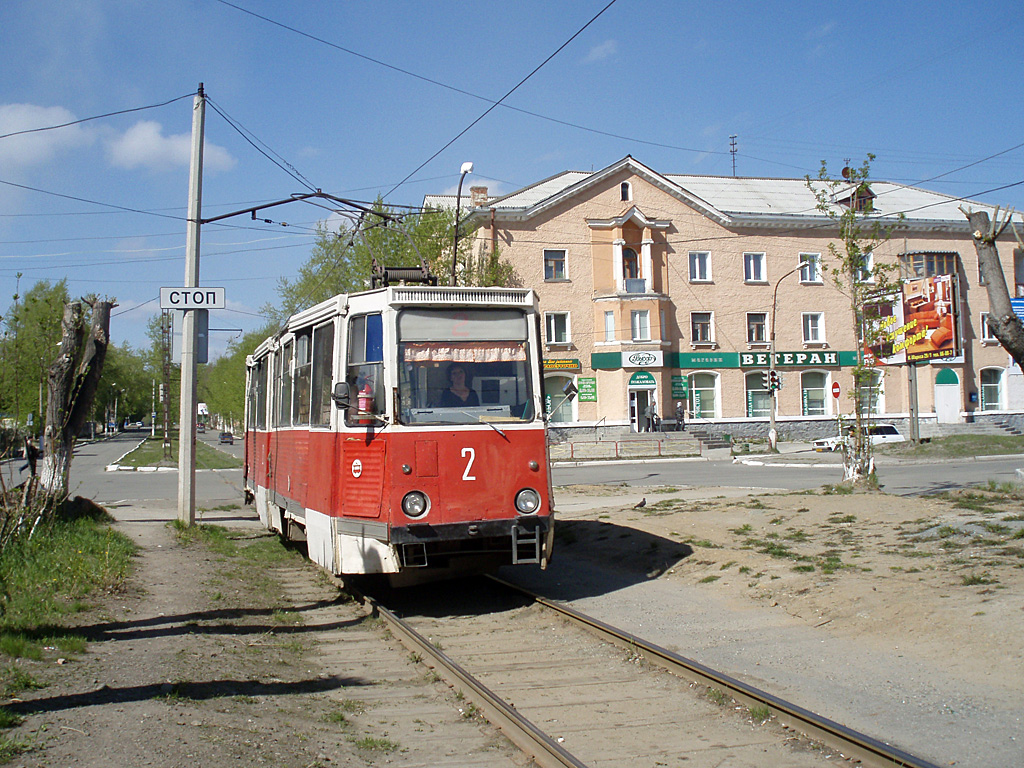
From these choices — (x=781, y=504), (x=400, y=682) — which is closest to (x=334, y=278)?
(x=781, y=504)

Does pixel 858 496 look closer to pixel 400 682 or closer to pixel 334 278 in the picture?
pixel 400 682

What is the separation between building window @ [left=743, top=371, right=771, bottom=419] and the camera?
4906 cm

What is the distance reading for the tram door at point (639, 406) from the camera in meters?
46.1

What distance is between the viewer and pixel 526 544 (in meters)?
8.50

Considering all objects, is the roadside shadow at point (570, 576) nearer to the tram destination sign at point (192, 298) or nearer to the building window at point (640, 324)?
the tram destination sign at point (192, 298)

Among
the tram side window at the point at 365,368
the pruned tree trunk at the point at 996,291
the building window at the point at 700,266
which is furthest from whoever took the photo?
the building window at the point at 700,266

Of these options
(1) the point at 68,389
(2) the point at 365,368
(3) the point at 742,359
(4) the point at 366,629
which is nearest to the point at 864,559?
(4) the point at 366,629

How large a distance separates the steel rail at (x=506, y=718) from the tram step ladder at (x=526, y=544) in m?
1.35

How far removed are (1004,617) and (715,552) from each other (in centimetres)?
437

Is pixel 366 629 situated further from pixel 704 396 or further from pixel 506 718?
pixel 704 396

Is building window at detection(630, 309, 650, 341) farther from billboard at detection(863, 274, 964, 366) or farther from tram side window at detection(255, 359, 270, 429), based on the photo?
tram side window at detection(255, 359, 270, 429)

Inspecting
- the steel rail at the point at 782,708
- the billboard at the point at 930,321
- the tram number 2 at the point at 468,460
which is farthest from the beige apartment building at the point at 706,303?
the steel rail at the point at 782,708

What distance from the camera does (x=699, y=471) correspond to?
102 feet

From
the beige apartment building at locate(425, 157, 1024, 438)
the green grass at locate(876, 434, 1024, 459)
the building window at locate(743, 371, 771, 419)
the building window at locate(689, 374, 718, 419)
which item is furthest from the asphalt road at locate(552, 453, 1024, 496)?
the building window at locate(743, 371, 771, 419)
